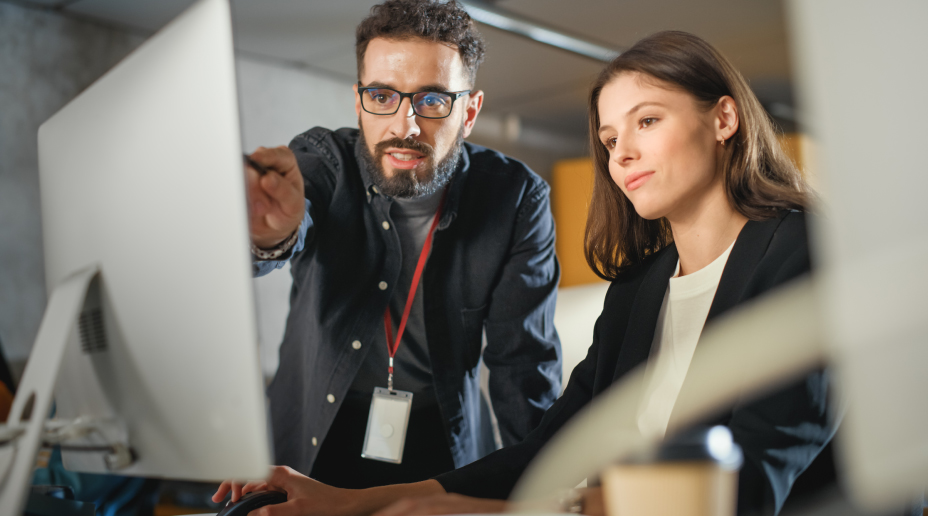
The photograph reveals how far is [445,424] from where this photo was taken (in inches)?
64.6

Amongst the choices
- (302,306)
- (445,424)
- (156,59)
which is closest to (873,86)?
(156,59)

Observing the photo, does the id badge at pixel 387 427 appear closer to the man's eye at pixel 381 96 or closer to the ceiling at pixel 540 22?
the man's eye at pixel 381 96

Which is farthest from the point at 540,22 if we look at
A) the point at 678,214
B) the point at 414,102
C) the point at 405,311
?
the point at 678,214

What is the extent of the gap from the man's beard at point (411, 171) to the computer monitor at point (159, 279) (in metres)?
0.85

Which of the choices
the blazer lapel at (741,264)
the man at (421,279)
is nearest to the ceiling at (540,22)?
the man at (421,279)

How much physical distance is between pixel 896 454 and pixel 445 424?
1.27 metres

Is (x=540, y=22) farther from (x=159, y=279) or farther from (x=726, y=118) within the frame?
(x=159, y=279)

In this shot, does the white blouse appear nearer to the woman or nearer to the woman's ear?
the woman

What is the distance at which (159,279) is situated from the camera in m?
0.63

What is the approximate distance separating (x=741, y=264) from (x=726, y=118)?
32 centimetres

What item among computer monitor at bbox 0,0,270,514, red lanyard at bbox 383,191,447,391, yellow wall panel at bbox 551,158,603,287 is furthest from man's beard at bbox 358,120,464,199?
yellow wall panel at bbox 551,158,603,287

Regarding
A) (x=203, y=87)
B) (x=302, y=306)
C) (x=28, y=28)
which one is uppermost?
(x=28, y=28)

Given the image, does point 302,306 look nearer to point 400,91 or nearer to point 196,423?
point 400,91

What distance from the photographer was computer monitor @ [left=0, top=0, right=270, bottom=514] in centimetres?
56
